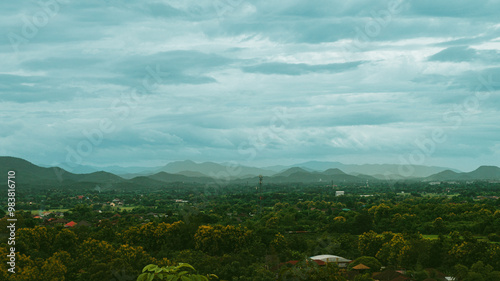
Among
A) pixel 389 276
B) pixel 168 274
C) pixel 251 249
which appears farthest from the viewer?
pixel 251 249

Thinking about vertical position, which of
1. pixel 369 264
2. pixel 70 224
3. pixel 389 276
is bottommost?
pixel 389 276

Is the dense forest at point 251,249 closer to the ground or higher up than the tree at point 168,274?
closer to the ground

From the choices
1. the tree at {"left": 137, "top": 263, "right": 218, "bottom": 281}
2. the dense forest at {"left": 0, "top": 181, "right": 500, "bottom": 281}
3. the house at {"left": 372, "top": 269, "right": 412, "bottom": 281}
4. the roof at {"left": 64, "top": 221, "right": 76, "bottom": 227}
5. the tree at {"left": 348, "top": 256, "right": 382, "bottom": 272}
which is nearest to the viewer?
the tree at {"left": 137, "top": 263, "right": 218, "bottom": 281}

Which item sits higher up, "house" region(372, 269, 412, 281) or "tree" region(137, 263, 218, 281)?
"tree" region(137, 263, 218, 281)

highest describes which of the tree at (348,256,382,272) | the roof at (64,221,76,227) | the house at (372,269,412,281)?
the roof at (64,221,76,227)

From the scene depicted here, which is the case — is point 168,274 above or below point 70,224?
above

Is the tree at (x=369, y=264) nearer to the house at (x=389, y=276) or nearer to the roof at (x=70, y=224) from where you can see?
the house at (x=389, y=276)

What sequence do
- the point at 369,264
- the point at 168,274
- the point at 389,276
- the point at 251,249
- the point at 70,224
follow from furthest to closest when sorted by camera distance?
the point at 70,224 < the point at 251,249 < the point at 369,264 < the point at 389,276 < the point at 168,274

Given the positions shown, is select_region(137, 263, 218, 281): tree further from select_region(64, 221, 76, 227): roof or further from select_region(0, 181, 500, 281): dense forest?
select_region(64, 221, 76, 227): roof

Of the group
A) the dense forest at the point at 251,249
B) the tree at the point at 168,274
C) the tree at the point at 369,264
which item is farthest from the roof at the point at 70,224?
the tree at the point at 168,274

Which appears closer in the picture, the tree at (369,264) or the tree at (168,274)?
the tree at (168,274)

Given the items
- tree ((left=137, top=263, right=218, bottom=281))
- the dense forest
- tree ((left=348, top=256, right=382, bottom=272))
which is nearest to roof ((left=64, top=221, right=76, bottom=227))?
the dense forest

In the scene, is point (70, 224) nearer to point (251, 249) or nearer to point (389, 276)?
point (251, 249)

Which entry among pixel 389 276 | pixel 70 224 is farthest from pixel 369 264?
pixel 70 224
